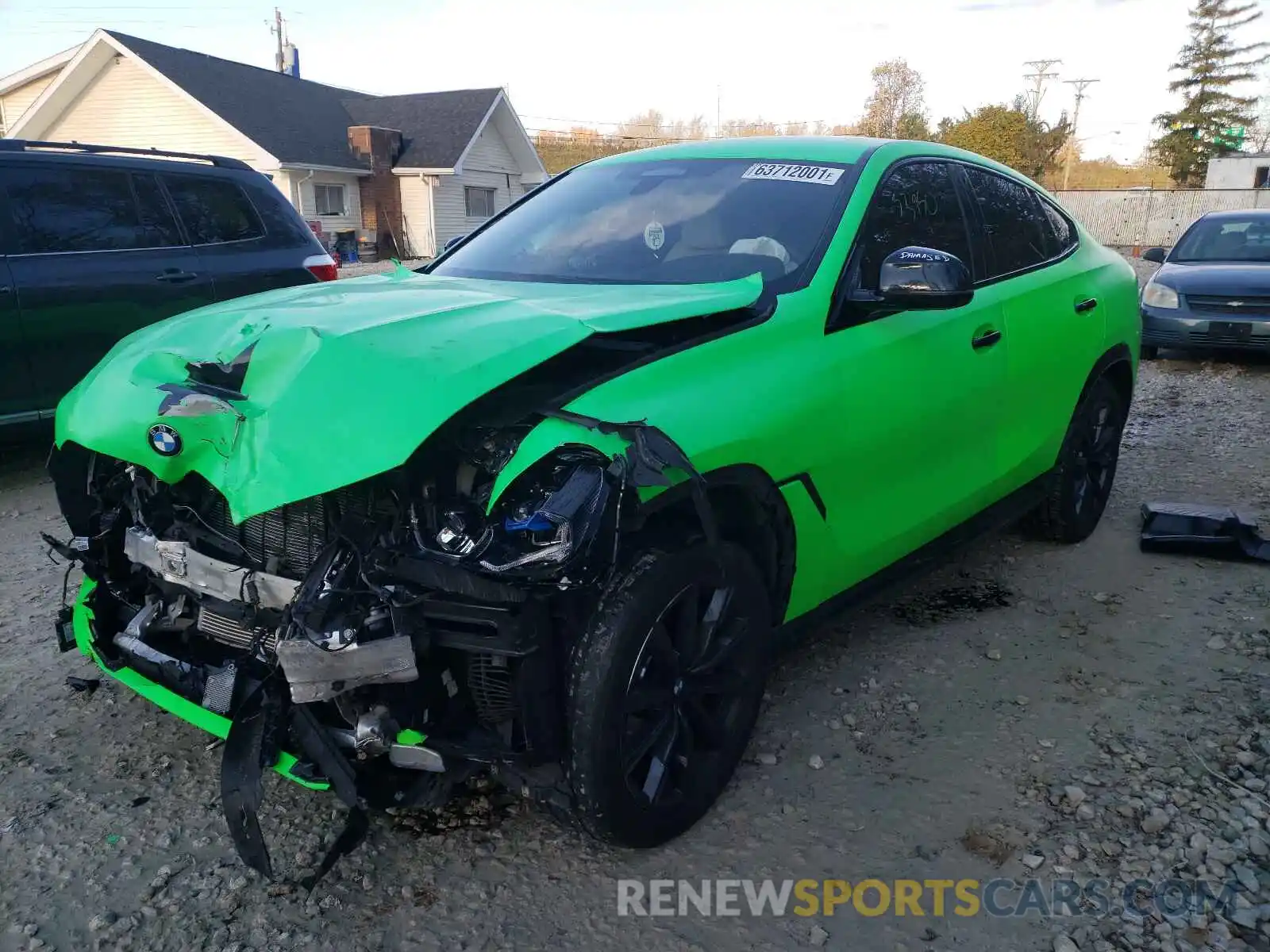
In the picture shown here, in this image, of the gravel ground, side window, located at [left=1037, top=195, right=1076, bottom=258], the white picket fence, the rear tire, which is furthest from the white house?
the gravel ground

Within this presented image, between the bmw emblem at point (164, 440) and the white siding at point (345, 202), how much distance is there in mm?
24670

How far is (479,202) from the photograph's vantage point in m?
30.8

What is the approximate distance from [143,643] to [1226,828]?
3.05 metres

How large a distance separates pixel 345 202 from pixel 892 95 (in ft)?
120

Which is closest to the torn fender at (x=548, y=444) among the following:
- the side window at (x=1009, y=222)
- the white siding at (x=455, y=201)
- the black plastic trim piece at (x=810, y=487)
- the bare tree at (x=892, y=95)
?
the black plastic trim piece at (x=810, y=487)

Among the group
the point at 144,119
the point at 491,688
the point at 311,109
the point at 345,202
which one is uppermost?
the point at 311,109

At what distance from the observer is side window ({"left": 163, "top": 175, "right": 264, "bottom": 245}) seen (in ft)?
20.3

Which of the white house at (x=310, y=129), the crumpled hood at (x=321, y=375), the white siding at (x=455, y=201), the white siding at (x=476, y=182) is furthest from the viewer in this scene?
the white siding at (x=476, y=182)

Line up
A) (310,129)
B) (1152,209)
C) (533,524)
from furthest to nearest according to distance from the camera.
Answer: (1152,209)
(310,129)
(533,524)

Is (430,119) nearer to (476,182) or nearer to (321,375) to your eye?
(476,182)

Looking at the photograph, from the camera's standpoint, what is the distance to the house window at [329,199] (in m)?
26.9

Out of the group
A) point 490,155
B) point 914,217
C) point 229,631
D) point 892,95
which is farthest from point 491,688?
point 892,95

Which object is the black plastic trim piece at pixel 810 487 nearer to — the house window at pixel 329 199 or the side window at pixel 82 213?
the side window at pixel 82 213

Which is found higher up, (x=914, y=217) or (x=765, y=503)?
(x=914, y=217)
